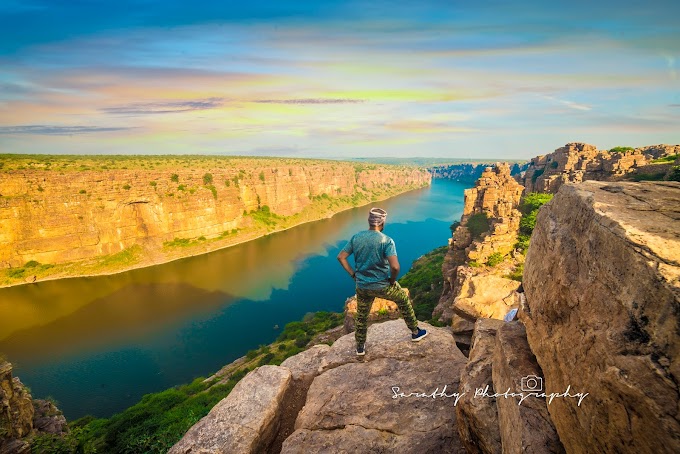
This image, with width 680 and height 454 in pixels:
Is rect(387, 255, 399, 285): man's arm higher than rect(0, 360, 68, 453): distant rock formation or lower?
higher

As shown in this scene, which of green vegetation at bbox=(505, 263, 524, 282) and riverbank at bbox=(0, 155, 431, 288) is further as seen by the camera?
riverbank at bbox=(0, 155, 431, 288)

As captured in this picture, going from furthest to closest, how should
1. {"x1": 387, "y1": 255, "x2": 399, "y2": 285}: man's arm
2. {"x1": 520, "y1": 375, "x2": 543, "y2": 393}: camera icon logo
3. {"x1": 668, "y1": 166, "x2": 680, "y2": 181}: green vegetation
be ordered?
{"x1": 668, "y1": 166, "x2": 680, "y2": 181}: green vegetation, {"x1": 387, "y1": 255, "x2": 399, "y2": 285}: man's arm, {"x1": 520, "y1": 375, "x2": 543, "y2": 393}: camera icon logo

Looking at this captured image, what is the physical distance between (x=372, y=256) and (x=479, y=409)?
294cm

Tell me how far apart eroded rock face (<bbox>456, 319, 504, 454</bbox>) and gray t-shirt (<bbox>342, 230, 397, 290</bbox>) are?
82.1 inches

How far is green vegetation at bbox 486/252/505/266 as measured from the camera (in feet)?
81.9

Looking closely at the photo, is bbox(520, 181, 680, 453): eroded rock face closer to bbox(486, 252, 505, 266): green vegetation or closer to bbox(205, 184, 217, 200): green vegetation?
bbox(486, 252, 505, 266): green vegetation

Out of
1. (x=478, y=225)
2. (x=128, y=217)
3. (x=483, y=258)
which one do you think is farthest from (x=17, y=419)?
(x=128, y=217)

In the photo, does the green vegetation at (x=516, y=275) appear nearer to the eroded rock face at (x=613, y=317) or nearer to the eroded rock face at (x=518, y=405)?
the eroded rock face at (x=518, y=405)

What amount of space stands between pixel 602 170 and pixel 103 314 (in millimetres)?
65400

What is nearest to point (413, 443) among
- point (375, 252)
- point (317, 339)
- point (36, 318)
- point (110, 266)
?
point (375, 252)

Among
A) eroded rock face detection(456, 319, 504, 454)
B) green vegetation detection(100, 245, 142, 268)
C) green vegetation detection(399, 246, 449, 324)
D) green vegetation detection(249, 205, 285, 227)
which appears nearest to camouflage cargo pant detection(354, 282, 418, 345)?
eroded rock face detection(456, 319, 504, 454)

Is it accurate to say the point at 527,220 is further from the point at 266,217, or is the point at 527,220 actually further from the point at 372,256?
the point at 266,217

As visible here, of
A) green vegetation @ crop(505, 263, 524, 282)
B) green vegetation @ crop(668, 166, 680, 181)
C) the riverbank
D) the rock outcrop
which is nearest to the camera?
the rock outcrop

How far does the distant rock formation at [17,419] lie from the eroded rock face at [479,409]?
12950 millimetres
